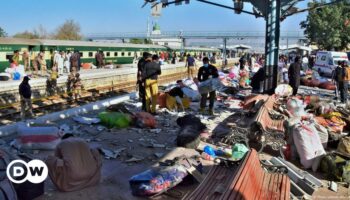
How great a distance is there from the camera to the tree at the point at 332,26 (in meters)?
46.3

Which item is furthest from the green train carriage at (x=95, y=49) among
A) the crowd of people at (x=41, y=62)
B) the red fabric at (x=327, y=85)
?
the red fabric at (x=327, y=85)

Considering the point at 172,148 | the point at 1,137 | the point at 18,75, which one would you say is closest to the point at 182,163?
the point at 172,148

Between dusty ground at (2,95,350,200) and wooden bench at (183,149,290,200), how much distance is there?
65 cm

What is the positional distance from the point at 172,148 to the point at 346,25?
4336 centimetres

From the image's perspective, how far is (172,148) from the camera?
7.70 meters

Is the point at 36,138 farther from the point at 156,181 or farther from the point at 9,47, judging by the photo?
the point at 9,47

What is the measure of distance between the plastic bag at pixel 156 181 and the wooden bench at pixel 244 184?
20.8 inches

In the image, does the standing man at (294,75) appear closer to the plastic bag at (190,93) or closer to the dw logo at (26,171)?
the plastic bag at (190,93)

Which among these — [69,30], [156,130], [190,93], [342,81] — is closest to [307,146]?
[156,130]

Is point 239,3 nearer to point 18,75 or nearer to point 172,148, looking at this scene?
point 172,148

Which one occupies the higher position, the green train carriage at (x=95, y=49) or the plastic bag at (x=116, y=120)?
the green train carriage at (x=95, y=49)

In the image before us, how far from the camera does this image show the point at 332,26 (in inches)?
1834

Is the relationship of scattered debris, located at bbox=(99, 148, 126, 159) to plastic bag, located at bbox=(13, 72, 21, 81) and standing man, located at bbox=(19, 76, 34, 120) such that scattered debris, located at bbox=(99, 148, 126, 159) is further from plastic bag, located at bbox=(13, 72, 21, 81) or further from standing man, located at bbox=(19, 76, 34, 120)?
plastic bag, located at bbox=(13, 72, 21, 81)

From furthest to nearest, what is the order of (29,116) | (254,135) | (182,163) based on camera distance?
(29,116) → (254,135) → (182,163)
